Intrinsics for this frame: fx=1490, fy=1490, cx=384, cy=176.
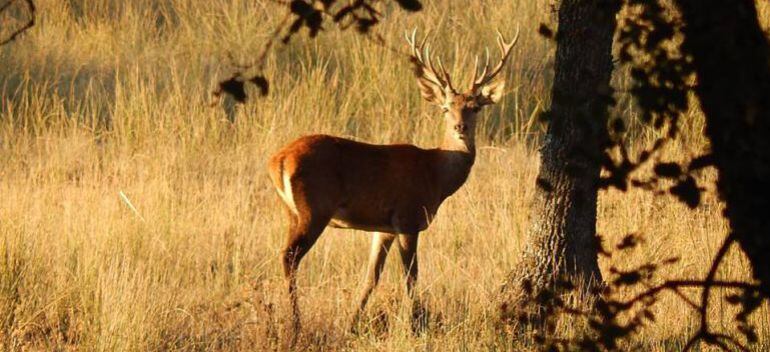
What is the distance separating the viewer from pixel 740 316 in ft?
11.3

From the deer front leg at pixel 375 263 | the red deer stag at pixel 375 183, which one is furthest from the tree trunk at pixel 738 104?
the deer front leg at pixel 375 263

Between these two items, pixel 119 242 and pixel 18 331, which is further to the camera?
pixel 119 242

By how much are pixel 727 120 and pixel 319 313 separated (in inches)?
132

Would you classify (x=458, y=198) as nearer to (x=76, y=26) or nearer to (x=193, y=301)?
(x=193, y=301)

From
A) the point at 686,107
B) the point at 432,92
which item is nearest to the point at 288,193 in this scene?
the point at 432,92

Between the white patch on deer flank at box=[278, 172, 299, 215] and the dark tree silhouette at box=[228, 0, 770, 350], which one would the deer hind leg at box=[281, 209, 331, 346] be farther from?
the dark tree silhouette at box=[228, 0, 770, 350]

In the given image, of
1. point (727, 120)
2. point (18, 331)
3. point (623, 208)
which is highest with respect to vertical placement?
point (727, 120)

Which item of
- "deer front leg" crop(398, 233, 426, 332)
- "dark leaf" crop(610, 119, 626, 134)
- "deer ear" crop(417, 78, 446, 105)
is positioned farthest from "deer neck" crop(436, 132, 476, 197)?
"dark leaf" crop(610, 119, 626, 134)

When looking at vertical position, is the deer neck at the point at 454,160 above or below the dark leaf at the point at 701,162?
below

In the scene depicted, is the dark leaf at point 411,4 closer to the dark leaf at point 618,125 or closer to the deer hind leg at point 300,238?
the dark leaf at point 618,125

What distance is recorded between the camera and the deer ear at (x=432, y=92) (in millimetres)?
7473

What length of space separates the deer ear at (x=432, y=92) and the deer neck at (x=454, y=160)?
18 centimetres

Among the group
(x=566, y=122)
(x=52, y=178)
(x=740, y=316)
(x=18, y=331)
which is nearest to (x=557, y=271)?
(x=566, y=122)

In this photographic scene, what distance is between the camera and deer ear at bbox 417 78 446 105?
24.5 feet
